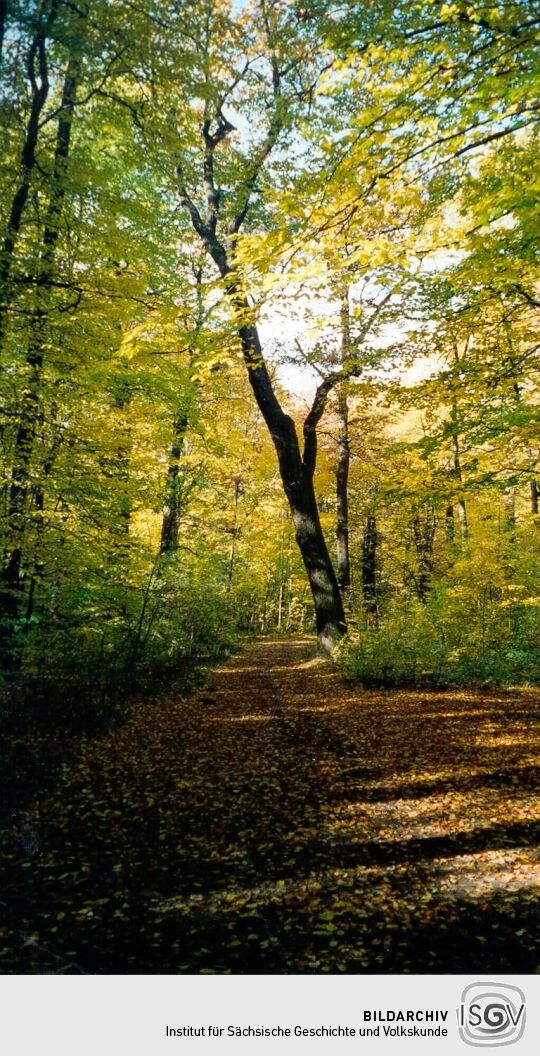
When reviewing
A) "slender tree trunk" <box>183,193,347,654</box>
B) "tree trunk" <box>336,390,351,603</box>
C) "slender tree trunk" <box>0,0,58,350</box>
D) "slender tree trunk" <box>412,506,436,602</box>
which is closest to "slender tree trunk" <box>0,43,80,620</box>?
"slender tree trunk" <box>0,0,58,350</box>

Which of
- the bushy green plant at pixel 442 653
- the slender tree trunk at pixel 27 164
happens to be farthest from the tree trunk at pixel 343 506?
the slender tree trunk at pixel 27 164

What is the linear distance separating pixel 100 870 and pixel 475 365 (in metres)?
7.92

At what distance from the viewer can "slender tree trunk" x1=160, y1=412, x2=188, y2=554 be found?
1139 centimetres

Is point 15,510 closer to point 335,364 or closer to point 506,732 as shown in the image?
point 506,732

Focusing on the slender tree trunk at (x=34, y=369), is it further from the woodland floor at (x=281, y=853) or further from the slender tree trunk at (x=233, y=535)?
the slender tree trunk at (x=233, y=535)

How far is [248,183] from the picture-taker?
449 inches

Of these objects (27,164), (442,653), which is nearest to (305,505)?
(442,653)

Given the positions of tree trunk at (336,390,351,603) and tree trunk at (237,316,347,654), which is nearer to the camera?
tree trunk at (237,316,347,654)

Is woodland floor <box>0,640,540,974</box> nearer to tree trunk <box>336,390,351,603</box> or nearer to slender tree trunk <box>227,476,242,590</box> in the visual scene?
tree trunk <box>336,390,351,603</box>
